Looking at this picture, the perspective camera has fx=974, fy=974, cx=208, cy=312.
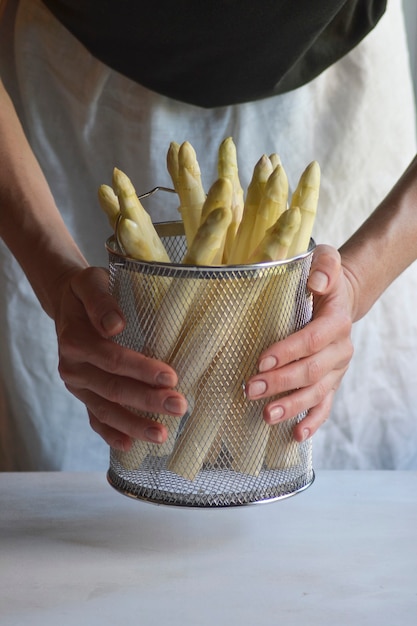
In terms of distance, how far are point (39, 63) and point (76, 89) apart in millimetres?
53

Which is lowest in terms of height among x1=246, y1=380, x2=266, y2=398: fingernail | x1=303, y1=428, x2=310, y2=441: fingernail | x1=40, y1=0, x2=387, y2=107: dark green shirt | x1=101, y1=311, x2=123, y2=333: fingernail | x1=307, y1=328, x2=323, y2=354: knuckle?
x1=303, y1=428, x2=310, y2=441: fingernail

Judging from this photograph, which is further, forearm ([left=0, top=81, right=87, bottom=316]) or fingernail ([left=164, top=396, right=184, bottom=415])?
forearm ([left=0, top=81, right=87, bottom=316])

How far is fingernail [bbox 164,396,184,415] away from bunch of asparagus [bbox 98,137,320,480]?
17 mm

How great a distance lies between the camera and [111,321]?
0.68 m

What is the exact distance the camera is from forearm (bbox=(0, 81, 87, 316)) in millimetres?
887

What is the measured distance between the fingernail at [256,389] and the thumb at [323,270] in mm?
88

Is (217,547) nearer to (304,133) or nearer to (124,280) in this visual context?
(124,280)

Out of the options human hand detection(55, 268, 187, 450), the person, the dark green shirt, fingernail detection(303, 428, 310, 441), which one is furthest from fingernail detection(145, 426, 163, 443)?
the dark green shirt

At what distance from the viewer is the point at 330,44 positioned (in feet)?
3.40

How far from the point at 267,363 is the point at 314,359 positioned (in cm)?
7

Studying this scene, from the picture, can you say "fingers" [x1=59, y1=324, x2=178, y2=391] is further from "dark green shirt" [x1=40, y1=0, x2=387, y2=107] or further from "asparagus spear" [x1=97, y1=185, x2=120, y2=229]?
"dark green shirt" [x1=40, y1=0, x2=387, y2=107]

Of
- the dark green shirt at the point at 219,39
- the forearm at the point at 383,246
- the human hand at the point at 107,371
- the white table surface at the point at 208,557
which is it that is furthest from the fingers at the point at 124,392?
the dark green shirt at the point at 219,39

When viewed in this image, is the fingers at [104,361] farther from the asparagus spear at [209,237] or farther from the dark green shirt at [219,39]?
the dark green shirt at [219,39]

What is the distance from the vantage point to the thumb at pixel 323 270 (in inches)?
27.4
